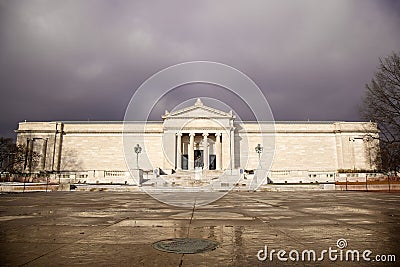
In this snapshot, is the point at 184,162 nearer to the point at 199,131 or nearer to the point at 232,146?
the point at 199,131

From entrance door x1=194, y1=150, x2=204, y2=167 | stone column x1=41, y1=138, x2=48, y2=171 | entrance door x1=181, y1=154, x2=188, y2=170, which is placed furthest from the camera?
entrance door x1=194, y1=150, x2=204, y2=167

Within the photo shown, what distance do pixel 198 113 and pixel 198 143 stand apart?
21.7 ft

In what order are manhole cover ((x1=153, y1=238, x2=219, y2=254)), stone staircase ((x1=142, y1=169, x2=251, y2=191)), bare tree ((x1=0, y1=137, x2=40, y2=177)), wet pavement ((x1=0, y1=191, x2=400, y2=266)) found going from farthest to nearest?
bare tree ((x1=0, y1=137, x2=40, y2=177))
stone staircase ((x1=142, y1=169, x2=251, y2=191))
manhole cover ((x1=153, y1=238, x2=219, y2=254))
wet pavement ((x1=0, y1=191, x2=400, y2=266))

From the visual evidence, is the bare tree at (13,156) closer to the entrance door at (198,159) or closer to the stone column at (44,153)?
the stone column at (44,153)

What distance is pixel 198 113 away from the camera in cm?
5212

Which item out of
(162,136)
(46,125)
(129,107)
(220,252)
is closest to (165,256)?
(220,252)

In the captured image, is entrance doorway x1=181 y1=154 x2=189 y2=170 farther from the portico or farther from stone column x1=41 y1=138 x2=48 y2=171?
stone column x1=41 y1=138 x2=48 y2=171

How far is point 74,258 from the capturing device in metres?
2.81

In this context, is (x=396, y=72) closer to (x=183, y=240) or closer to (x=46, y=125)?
(x=183, y=240)

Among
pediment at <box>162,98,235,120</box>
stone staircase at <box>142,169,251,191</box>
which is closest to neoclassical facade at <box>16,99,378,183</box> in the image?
pediment at <box>162,98,235,120</box>

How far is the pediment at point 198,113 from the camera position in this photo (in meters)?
51.9

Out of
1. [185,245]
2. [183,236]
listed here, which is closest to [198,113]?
[183,236]

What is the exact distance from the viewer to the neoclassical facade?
51844 millimetres

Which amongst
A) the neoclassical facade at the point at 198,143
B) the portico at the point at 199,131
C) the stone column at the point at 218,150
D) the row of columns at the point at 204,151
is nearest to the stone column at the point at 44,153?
the neoclassical facade at the point at 198,143
